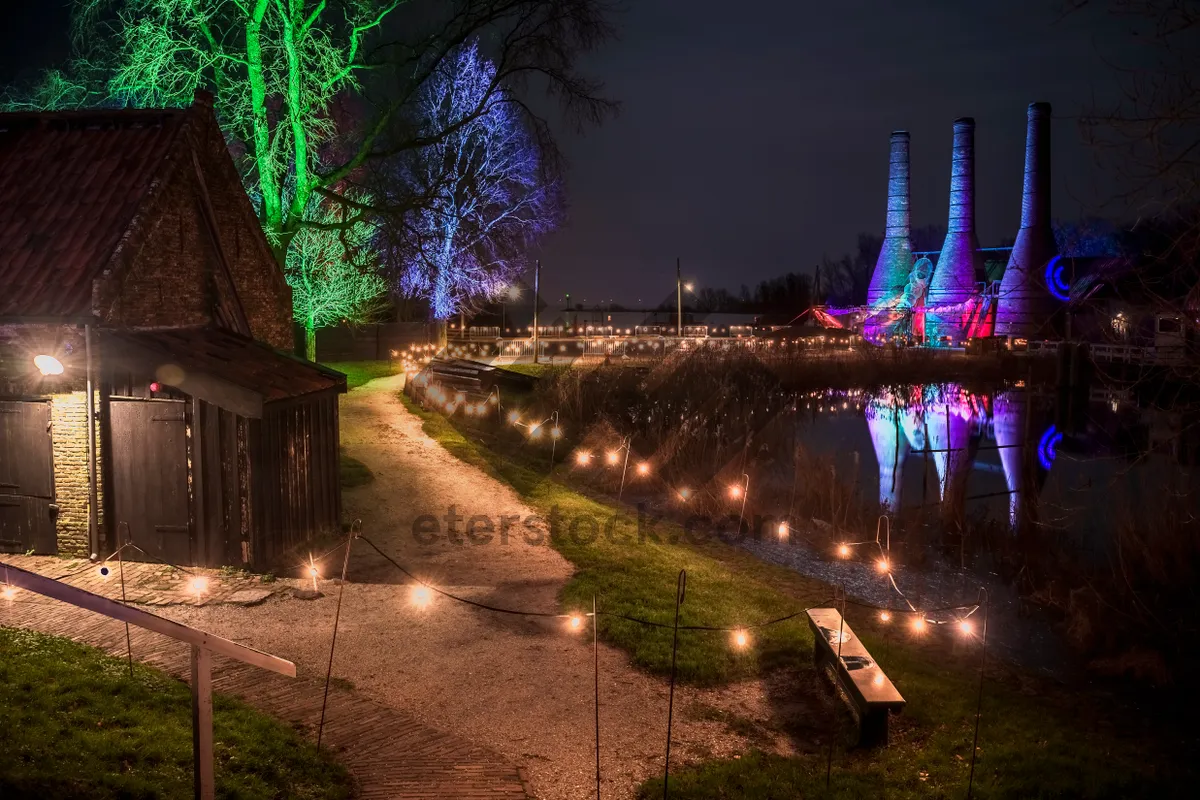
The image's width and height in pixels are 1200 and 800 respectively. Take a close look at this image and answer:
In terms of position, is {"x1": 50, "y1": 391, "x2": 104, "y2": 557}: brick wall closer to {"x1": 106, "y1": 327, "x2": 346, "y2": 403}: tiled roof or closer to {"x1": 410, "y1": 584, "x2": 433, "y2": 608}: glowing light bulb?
{"x1": 106, "y1": 327, "x2": 346, "y2": 403}: tiled roof

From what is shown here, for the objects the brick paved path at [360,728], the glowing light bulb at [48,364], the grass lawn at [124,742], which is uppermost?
the glowing light bulb at [48,364]

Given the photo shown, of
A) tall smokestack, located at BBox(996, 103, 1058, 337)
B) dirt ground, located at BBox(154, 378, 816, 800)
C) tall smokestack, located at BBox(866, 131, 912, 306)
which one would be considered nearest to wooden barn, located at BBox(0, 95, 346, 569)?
dirt ground, located at BBox(154, 378, 816, 800)

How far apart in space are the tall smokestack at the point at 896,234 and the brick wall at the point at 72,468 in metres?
62.6

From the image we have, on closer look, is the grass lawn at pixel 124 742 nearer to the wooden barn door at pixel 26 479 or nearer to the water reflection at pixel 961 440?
the wooden barn door at pixel 26 479

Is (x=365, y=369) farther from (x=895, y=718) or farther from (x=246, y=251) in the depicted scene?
(x=895, y=718)

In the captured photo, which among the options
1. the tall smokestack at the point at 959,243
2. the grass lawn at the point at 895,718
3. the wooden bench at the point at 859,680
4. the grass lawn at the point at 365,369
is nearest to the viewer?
the grass lawn at the point at 895,718

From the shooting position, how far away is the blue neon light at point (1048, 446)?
27.0 m

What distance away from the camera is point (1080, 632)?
10406 millimetres

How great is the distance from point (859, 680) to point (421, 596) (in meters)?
5.01

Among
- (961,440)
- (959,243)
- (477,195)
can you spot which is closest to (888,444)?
(961,440)

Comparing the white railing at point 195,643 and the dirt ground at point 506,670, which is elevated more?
the white railing at point 195,643

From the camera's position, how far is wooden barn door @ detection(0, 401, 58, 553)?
10859 mm

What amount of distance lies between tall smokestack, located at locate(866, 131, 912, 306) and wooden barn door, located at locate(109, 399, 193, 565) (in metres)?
62.2

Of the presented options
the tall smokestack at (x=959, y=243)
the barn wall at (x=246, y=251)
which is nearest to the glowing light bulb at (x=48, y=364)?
the barn wall at (x=246, y=251)
